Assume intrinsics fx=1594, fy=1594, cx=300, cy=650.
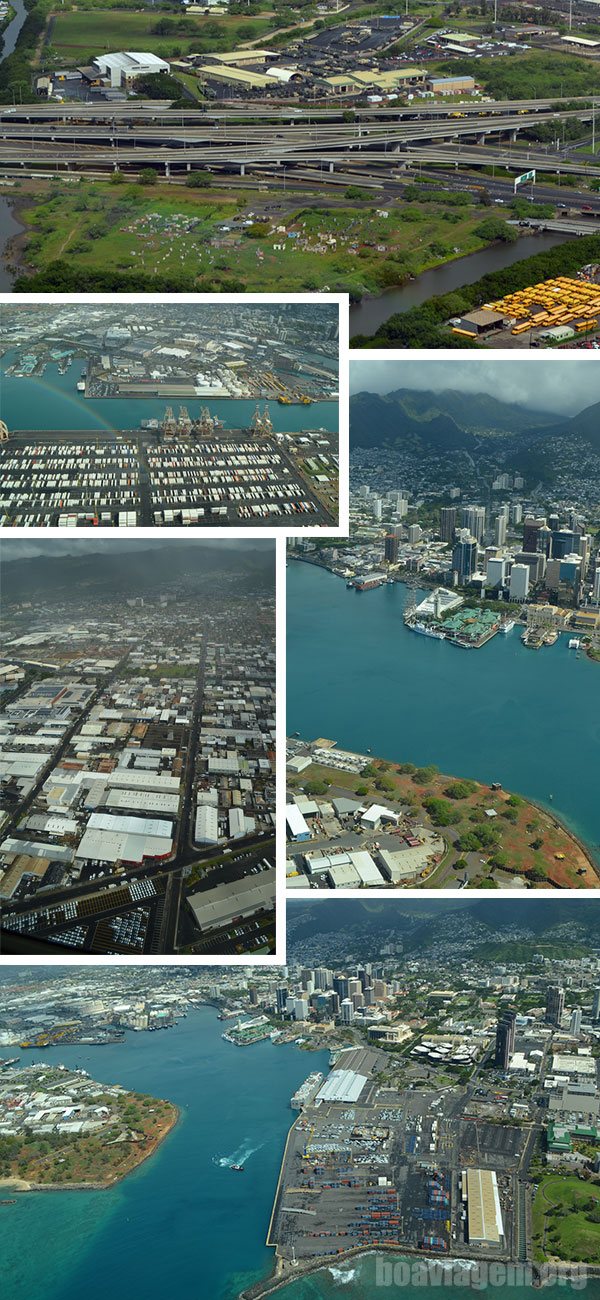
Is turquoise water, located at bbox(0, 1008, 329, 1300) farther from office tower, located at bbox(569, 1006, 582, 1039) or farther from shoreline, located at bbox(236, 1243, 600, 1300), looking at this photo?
office tower, located at bbox(569, 1006, 582, 1039)

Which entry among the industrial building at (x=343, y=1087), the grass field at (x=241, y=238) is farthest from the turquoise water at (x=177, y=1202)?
the grass field at (x=241, y=238)

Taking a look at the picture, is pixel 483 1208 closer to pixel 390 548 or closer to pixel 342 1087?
pixel 342 1087

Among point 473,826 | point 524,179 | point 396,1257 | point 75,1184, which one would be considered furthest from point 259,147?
point 396,1257

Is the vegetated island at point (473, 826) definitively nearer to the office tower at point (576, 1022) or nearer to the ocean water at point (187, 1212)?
the office tower at point (576, 1022)

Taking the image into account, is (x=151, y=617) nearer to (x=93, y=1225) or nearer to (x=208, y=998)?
(x=208, y=998)

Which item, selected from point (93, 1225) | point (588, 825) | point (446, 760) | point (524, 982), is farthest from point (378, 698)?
point (93, 1225)

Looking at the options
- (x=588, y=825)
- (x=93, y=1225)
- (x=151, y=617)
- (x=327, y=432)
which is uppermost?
(x=327, y=432)

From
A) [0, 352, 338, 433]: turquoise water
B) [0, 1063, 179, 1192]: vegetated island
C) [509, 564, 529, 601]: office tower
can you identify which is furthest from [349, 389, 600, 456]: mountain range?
[0, 1063, 179, 1192]: vegetated island
